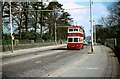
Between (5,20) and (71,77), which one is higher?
(5,20)

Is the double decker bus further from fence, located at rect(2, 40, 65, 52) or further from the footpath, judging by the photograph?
the footpath

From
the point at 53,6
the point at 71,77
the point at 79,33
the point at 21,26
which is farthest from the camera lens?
the point at 53,6

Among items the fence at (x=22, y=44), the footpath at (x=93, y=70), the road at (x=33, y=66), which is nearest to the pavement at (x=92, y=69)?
the footpath at (x=93, y=70)

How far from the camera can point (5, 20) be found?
6906 centimetres

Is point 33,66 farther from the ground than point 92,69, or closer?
closer

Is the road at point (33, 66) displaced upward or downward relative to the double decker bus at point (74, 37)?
downward

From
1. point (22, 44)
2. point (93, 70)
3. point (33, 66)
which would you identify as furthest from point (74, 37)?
point (93, 70)

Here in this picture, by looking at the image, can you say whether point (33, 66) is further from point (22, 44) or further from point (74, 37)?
point (22, 44)

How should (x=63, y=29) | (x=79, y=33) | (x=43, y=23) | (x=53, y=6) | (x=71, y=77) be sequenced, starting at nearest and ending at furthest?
(x=71, y=77) → (x=79, y=33) → (x=43, y=23) → (x=53, y=6) → (x=63, y=29)

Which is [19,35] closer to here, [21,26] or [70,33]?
[21,26]

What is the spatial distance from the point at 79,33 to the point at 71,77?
38.4m

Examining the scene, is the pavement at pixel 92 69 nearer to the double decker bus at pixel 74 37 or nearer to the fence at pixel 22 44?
the double decker bus at pixel 74 37

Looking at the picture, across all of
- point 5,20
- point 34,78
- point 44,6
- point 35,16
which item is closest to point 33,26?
point 35,16

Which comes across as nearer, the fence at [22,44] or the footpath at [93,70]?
the footpath at [93,70]
